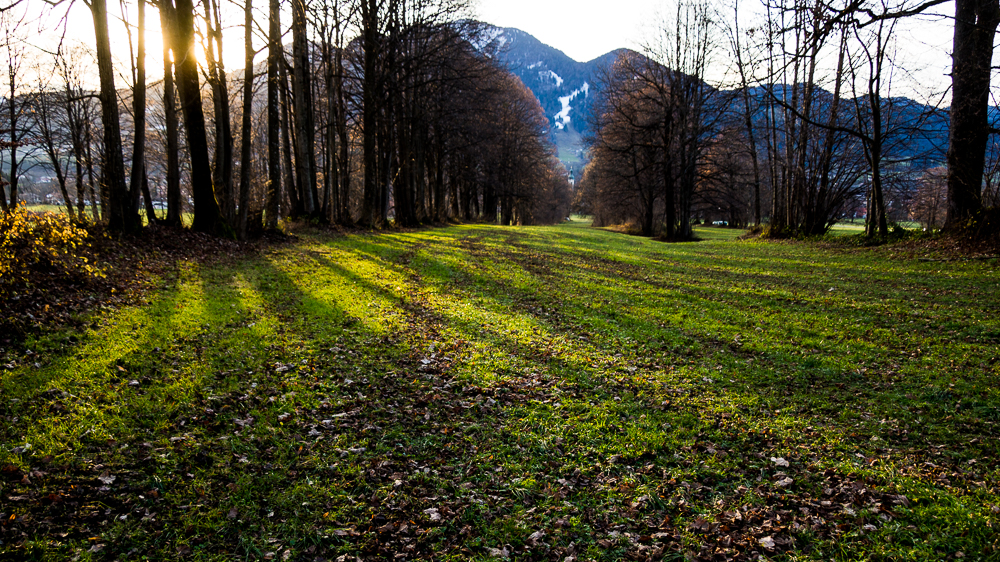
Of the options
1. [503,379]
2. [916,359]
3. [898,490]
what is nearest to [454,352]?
[503,379]

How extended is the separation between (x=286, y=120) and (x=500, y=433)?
73.0 feet

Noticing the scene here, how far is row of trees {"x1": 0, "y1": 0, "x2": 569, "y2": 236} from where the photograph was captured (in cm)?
1314

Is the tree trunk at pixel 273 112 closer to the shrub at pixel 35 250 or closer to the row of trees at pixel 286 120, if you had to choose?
the row of trees at pixel 286 120

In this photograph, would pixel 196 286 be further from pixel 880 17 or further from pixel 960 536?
pixel 880 17

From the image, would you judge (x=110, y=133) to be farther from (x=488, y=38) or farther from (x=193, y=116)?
(x=488, y=38)

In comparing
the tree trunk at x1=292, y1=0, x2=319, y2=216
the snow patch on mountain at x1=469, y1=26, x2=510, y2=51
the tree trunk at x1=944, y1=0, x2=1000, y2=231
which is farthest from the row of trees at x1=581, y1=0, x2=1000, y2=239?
the tree trunk at x1=292, y1=0, x2=319, y2=216

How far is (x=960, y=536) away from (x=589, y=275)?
10.8 m

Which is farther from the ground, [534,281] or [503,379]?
[534,281]

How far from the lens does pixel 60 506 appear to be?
3436 millimetres

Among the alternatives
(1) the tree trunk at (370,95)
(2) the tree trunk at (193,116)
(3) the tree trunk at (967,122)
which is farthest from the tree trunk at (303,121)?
(3) the tree trunk at (967,122)

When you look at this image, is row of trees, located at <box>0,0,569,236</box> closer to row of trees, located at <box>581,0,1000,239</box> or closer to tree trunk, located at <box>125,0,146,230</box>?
tree trunk, located at <box>125,0,146,230</box>

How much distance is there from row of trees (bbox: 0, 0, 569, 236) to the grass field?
20.6 feet

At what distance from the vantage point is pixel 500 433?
17.0ft

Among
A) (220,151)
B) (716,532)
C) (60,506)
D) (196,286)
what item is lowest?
(716,532)
